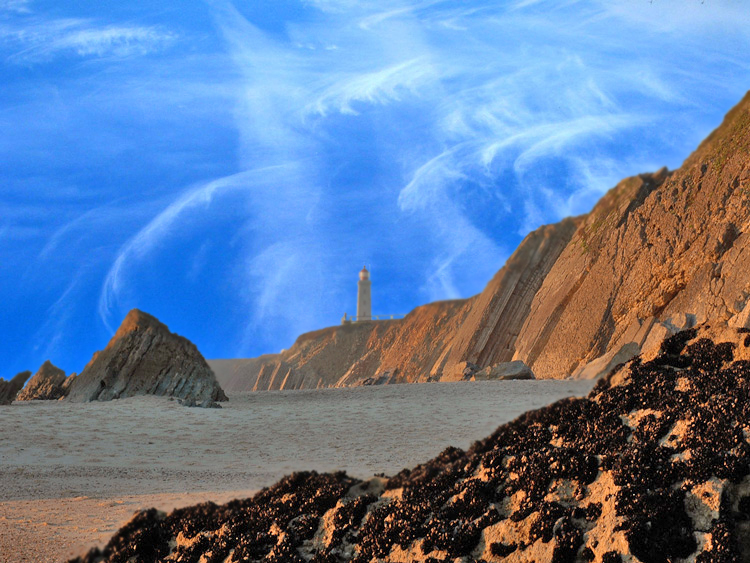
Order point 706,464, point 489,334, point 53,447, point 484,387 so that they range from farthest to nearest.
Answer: point 489,334, point 484,387, point 53,447, point 706,464

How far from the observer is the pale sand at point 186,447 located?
24.3 feet

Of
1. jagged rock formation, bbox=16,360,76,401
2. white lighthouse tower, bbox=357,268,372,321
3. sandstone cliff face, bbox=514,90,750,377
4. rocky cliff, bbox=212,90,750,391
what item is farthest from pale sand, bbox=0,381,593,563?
white lighthouse tower, bbox=357,268,372,321

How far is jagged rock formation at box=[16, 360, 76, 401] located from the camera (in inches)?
1070

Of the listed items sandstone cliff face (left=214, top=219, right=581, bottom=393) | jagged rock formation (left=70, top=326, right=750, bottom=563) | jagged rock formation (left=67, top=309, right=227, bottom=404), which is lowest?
jagged rock formation (left=70, top=326, right=750, bottom=563)

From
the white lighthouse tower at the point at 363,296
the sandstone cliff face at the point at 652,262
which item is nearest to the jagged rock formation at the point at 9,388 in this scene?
the sandstone cliff face at the point at 652,262

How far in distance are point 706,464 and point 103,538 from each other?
5.72m

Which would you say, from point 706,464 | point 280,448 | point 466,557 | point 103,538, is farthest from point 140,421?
point 706,464

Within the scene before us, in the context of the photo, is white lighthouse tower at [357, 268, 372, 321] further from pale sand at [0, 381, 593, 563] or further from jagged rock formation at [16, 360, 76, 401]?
pale sand at [0, 381, 593, 563]

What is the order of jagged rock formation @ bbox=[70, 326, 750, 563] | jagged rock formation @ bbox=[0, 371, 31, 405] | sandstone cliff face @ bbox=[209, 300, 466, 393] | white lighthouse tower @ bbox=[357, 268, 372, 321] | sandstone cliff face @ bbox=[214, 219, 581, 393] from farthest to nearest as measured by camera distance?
white lighthouse tower @ bbox=[357, 268, 372, 321]
sandstone cliff face @ bbox=[209, 300, 466, 393]
sandstone cliff face @ bbox=[214, 219, 581, 393]
jagged rock formation @ bbox=[0, 371, 31, 405]
jagged rock formation @ bbox=[70, 326, 750, 563]

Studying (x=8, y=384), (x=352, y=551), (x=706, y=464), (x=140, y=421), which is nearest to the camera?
(x=706, y=464)

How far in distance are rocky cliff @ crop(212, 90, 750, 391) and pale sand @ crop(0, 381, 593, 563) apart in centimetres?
696

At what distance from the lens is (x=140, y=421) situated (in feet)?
52.0

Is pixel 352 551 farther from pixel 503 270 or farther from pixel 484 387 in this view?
pixel 503 270

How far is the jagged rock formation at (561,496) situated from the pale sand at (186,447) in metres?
0.61
